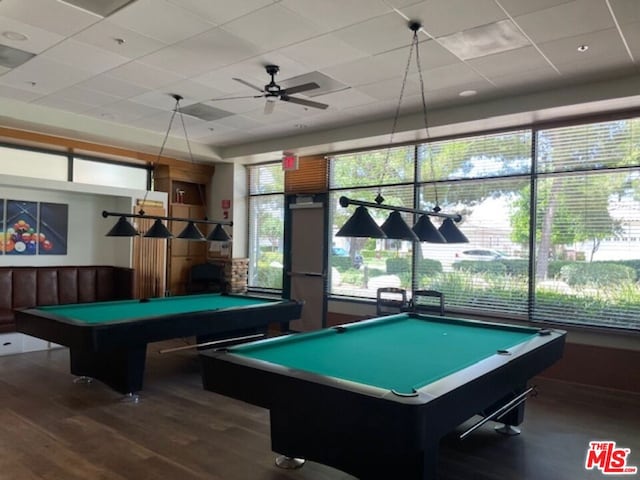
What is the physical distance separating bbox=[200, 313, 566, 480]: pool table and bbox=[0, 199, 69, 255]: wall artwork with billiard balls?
17.0 ft

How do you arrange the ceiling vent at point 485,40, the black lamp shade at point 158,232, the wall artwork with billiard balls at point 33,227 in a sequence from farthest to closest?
1. the wall artwork with billiard balls at point 33,227
2. the black lamp shade at point 158,232
3. the ceiling vent at point 485,40

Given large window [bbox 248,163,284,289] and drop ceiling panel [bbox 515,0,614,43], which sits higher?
drop ceiling panel [bbox 515,0,614,43]

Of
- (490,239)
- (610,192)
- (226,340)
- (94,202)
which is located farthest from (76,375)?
(610,192)

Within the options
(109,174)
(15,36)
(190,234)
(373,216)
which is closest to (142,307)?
(190,234)

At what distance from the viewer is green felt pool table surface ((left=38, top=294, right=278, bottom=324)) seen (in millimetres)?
4293

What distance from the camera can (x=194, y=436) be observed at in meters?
3.57

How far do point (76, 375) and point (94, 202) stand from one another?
3.43 metres

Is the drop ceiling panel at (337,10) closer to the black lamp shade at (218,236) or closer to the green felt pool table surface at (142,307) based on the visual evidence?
the green felt pool table surface at (142,307)

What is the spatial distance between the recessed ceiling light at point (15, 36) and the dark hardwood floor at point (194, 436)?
3.08 m

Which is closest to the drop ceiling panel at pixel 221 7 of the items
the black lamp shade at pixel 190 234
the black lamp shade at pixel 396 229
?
the black lamp shade at pixel 396 229

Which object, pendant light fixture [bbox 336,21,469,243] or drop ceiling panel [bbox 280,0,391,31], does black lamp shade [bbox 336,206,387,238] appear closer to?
pendant light fixture [bbox 336,21,469,243]

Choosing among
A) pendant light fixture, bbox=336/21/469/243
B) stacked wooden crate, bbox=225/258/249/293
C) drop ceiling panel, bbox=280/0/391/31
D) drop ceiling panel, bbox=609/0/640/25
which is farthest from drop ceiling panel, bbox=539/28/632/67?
stacked wooden crate, bbox=225/258/249/293

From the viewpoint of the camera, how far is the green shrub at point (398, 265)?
21.7ft

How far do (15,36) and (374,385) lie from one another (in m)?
3.97
